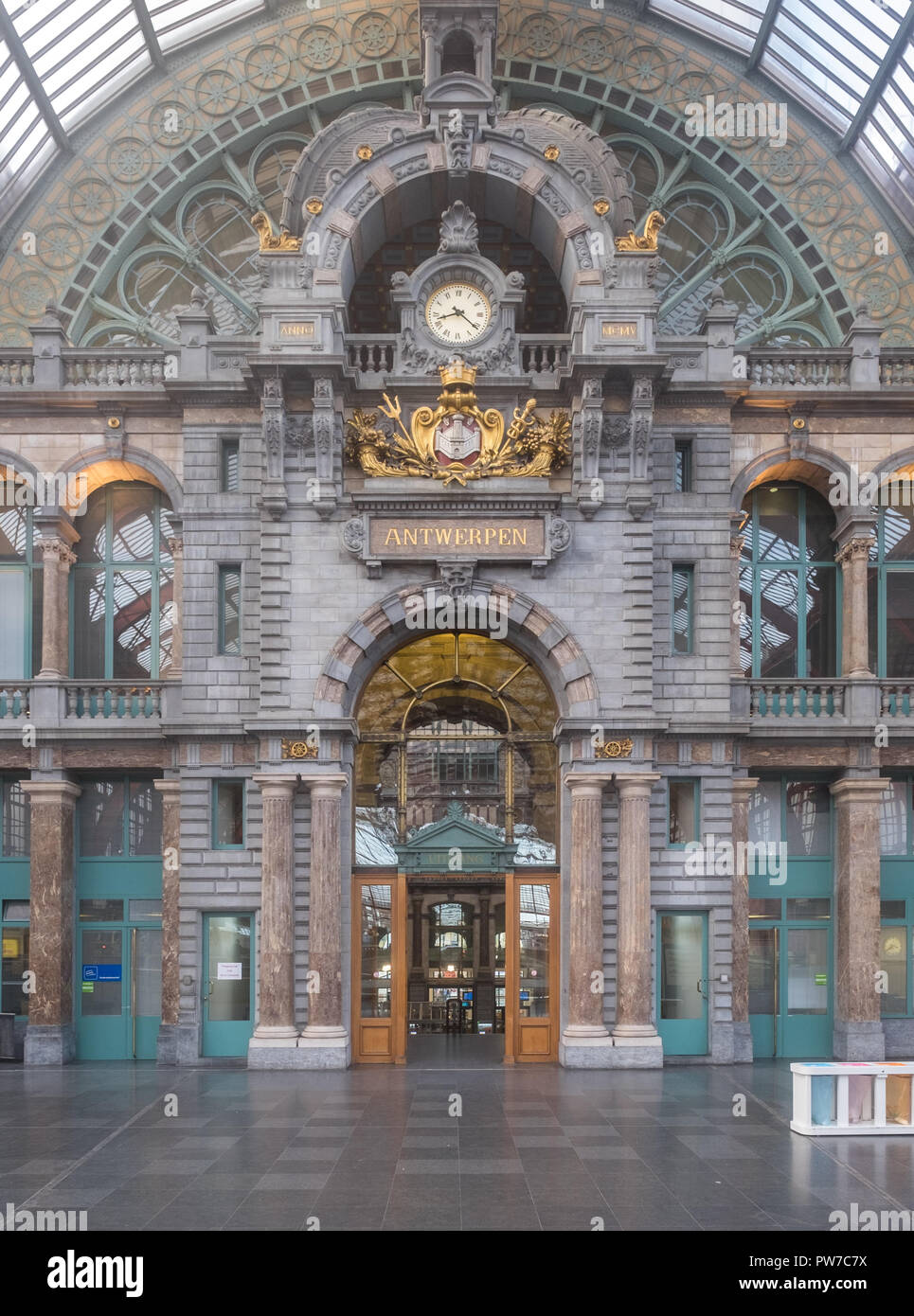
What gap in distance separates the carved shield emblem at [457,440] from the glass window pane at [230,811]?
8.56 metres

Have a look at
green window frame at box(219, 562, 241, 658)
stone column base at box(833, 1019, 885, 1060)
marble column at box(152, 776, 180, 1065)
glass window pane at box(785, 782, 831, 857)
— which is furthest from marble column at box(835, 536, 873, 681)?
marble column at box(152, 776, 180, 1065)

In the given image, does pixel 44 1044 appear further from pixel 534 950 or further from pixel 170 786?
pixel 534 950

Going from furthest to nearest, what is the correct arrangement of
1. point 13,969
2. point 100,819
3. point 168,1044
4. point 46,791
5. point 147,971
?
1. point 100,819
2. point 13,969
3. point 147,971
4. point 46,791
5. point 168,1044

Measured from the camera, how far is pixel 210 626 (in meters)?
27.6

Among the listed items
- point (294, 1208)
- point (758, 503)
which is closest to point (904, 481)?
point (758, 503)

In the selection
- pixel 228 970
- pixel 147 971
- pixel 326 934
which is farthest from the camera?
pixel 147 971

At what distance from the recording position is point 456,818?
93.9 ft

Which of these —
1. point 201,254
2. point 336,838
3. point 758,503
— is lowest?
point 336,838

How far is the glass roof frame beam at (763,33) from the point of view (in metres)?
30.5

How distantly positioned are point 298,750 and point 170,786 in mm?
3306

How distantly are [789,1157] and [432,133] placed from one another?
21775 millimetres

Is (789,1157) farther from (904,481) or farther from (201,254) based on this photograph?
(201,254)

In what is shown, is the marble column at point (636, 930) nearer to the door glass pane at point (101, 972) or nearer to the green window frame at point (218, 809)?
the green window frame at point (218, 809)

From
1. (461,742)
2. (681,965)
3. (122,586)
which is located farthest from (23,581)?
(681,965)
